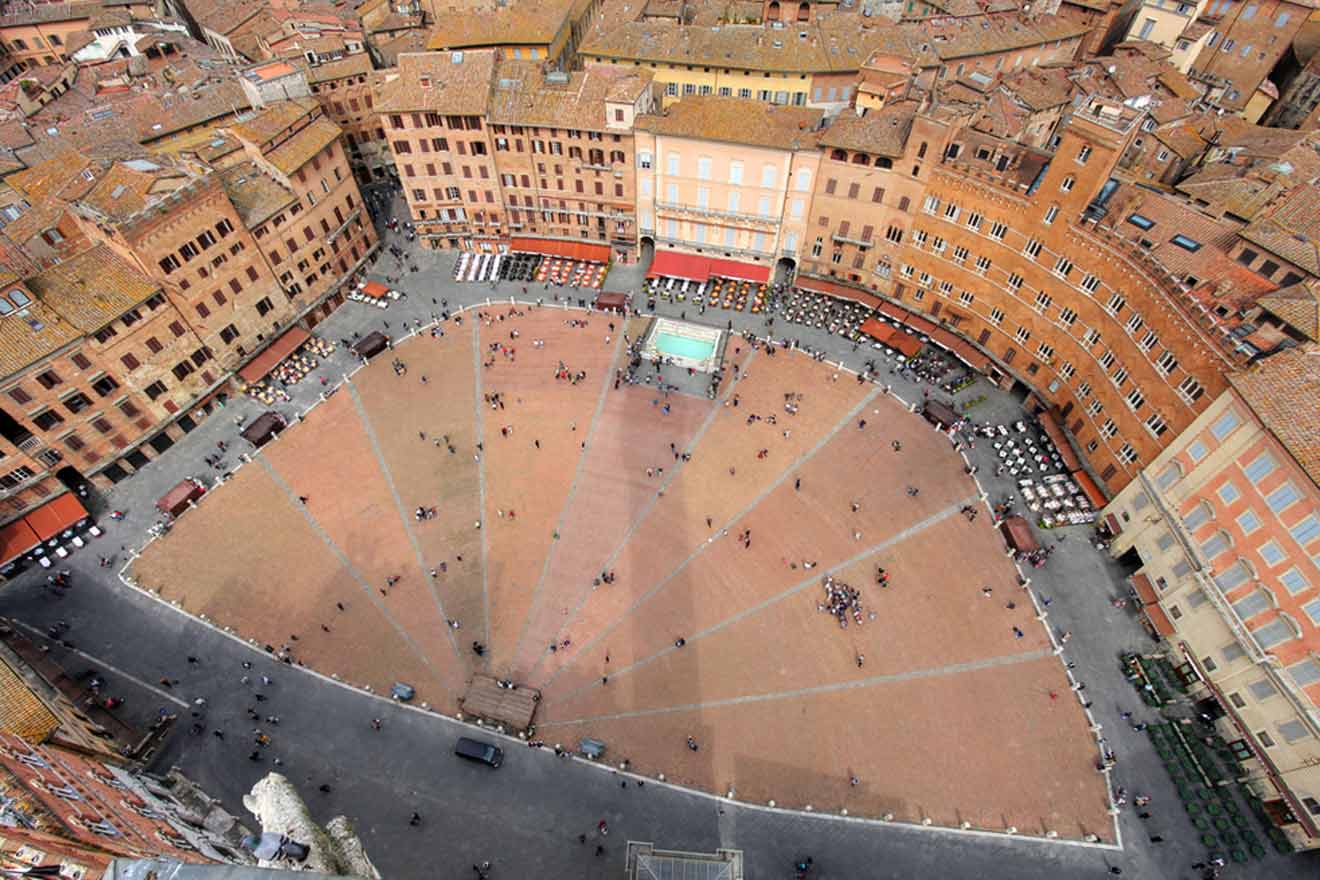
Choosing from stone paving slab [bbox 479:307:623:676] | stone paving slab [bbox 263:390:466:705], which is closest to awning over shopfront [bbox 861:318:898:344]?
stone paving slab [bbox 479:307:623:676]

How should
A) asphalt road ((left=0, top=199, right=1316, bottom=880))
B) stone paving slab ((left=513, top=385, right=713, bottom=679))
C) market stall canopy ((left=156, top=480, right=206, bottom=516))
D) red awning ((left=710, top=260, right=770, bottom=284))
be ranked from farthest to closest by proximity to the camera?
red awning ((left=710, top=260, right=770, bottom=284)) → market stall canopy ((left=156, top=480, right=206, bottom=516)) → stone paving slab ((left=513, top=385, right=713, bottom=679)) → asphalt road ((left=0, top=199, right=1316, bottom=880))

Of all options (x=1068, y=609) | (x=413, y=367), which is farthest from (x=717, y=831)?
(x=413, y=367)

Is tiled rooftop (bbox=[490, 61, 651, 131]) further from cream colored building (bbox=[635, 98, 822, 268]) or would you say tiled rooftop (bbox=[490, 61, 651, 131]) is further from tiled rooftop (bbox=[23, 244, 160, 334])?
tiled rooftop (bbox=[23, 244, 160, 334])

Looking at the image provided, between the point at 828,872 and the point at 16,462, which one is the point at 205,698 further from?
the point at 828,872

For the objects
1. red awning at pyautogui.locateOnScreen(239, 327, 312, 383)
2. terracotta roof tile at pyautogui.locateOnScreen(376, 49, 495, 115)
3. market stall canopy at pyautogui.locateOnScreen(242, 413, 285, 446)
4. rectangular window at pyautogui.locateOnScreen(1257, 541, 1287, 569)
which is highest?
terracotta roof tile at pyautogui.locateOnScreen(376, 49, 495, 115)

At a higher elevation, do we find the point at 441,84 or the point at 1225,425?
the point at 441,84

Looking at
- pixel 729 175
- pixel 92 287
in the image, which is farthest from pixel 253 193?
pixel 729 175

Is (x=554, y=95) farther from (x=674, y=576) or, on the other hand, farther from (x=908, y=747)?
(x=908, y=747)
